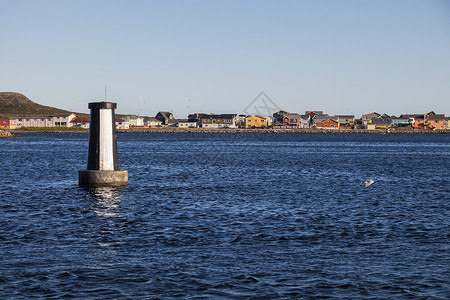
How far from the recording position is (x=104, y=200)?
2773cm

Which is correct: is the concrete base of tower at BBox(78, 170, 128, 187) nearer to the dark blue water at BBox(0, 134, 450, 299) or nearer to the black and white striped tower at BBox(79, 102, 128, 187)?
the black and white striped tower at BBox(79, 102, 128, 187)

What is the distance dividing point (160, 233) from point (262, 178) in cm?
2604

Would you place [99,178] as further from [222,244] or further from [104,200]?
[222,244]

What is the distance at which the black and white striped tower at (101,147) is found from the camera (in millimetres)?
30125

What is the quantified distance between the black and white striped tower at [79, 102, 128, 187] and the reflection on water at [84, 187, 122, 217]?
62 centimetres

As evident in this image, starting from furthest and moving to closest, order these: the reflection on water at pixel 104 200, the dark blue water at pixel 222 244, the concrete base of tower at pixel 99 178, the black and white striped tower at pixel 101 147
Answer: the concrete base of tower at pixel 99 178 < the black and white striped tower at pixel 101 147 < the reflection on water at pixel 104 200 < the dark blue water at pixel 222 244

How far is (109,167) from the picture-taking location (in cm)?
3086

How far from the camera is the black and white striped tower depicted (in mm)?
30125

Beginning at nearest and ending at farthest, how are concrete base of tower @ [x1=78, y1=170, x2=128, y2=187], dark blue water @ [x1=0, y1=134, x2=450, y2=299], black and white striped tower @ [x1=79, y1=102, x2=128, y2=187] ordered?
1. dark blue water @ [x1=0, y1=134, x2=450, y2=299]
2. black and white striped tower @ [x1=79, y1=102, x2=128, y2=187]
3. concrete base of tower @ [x1=78, y1=170, x2=128, y2=187]

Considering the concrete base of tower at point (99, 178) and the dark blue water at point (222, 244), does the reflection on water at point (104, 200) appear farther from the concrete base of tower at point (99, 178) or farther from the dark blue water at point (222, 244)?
the concrete base of tower at point (99, 178)

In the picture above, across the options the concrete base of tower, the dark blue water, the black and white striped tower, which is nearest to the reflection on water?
the dark blue water

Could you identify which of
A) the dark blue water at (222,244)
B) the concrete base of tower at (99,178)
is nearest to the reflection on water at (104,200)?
the dark blue water at (222,244)

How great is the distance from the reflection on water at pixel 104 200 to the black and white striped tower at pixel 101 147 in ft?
2.05

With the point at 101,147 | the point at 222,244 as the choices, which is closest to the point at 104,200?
the point at 101,147
